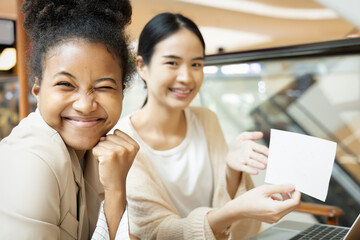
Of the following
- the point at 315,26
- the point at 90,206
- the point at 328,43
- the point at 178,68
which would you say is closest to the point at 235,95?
the point at 315,26

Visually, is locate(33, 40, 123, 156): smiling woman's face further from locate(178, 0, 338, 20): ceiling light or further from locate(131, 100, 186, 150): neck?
locate(178, 0, 338, 20): ceiling light

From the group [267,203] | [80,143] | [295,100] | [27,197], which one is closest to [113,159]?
[80,143]

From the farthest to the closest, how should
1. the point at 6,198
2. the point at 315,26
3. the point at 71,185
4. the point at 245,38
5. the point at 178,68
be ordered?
the point at 245,38 → the point at 315,26 → the point at 178,68 → the point at 71,185 → the point at 6,198

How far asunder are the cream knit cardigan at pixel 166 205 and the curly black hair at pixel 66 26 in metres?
0.60

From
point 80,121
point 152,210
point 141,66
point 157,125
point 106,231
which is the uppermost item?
point 141,66

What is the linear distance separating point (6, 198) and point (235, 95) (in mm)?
4259

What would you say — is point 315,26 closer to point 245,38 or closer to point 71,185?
point 245,38

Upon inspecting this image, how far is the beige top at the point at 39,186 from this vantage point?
2.55 ft

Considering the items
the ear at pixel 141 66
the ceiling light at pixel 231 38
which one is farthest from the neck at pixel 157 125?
the ceiling light at pixel 231 38

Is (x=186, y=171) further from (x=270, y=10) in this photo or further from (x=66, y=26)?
(x=270, y=10)

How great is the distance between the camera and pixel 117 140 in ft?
3.32

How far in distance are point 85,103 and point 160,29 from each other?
815 millimetres

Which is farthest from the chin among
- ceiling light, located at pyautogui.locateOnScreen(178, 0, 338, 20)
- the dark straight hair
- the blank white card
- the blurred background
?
ceiling light, located at pyautogui.locateOnScreen(178, 0, 338, 20)

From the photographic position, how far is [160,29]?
1621 mm
